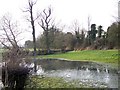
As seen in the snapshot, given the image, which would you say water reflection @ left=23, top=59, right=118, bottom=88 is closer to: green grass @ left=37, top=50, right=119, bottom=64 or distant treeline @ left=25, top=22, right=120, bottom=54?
distant treeline @ left=25, top=22, right=120, bottom=54

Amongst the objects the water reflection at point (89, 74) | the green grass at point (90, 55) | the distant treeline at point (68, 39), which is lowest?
the water reflection at point (89, 74)

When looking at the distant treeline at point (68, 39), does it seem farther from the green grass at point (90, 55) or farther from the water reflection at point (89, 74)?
the water reflection at point (89, 74)

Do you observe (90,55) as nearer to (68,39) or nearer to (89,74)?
(68,39)

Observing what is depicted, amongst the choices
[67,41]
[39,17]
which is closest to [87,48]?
[67,41]

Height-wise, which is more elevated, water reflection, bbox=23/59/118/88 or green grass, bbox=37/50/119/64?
green grass, bbox=37/50/119/64

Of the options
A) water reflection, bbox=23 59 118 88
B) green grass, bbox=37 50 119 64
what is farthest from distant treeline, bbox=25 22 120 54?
water reflection, bbox=23 59 118 88

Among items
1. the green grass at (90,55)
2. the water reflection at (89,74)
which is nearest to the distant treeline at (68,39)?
the green grass at (90,55)

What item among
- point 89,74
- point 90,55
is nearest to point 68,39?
point 90,55

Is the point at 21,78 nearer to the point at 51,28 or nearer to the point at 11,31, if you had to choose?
the point at 11,31

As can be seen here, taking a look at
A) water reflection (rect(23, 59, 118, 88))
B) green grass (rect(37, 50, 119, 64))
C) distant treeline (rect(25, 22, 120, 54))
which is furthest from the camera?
green grass (rect(37, 50, 119, 64))

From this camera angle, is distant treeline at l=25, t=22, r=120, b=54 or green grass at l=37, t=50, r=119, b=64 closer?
distant treeline at l=25, t=22, r=120, b=54

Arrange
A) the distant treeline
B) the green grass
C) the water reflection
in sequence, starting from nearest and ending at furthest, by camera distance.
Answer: the water reflection
the distant treeline
the green grass

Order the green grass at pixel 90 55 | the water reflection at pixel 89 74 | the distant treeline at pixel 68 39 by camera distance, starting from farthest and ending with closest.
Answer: the green grass at pixel 90 55 < the distant treeline at pixel 68 39 < the water reflection at pixel 89 74

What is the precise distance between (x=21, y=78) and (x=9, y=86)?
0.27m
